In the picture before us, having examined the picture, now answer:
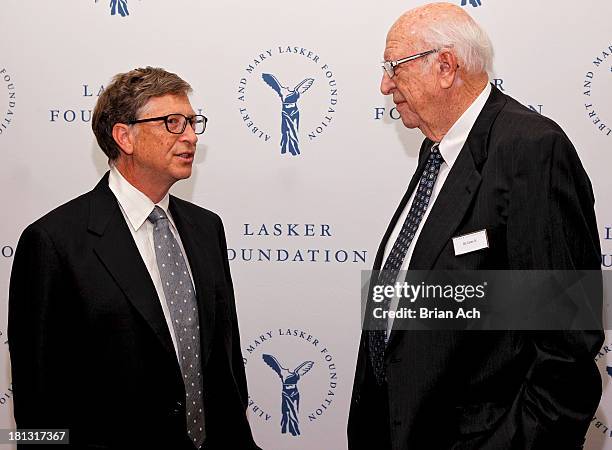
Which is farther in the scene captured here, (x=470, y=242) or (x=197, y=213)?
(x=197, y=213)

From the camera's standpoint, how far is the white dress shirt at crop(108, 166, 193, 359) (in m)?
2.14

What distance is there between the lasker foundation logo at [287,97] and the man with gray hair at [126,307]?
2.06 feet

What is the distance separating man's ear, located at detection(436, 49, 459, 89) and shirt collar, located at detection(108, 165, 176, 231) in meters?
0.91

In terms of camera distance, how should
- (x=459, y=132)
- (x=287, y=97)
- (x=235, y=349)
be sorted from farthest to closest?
(x=287, y=97) < (x=235, y=349) < (x=459, y=132)

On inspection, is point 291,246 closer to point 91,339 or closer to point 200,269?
point 200,269

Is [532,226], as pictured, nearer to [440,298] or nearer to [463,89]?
[440,298]

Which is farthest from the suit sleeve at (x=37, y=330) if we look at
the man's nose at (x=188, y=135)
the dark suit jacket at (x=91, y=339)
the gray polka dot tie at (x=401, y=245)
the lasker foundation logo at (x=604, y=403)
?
the lasker foundation logo at (x=604, y=403)

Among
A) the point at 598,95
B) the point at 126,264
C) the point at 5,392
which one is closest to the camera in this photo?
the point at 126,264

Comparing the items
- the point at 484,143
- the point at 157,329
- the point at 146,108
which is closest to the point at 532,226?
the point at 484,143

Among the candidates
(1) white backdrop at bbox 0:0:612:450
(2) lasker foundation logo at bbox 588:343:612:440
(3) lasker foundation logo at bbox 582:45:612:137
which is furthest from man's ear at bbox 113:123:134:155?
(2) lasker foundation logo at bbox 588:343:612:440

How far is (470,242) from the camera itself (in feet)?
5.81

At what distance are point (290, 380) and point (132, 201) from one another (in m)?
1.11

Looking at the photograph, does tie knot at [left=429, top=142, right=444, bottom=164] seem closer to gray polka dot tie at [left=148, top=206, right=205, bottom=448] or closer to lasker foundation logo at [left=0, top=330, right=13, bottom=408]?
gray polka dot tie at [left=148, top=206, right=205, bottom=448]

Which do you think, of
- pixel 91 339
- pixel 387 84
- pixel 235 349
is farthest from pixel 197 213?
pixel 387 84
